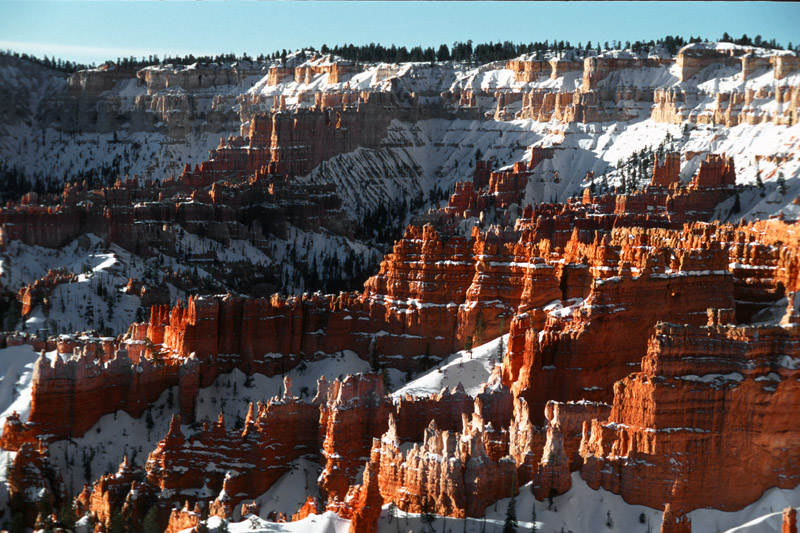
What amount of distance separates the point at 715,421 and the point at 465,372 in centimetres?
3023

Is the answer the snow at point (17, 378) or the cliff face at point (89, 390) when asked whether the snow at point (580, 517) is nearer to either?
the cliff face at point (89, 390)

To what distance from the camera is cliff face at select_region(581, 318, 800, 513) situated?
5816 cm

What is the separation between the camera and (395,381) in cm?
9425

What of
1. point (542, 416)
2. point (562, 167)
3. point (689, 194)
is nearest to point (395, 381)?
point (542, 416)

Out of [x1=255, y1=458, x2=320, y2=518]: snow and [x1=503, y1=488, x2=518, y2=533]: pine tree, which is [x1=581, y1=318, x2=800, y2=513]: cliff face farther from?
[x1=255, y1=458, x2=320, y2=518]: snow

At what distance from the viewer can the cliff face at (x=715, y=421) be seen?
2290 inches

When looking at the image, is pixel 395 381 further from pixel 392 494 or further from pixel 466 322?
pixel 392 494

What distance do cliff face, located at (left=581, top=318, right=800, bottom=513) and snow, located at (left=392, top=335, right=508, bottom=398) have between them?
23947 mm

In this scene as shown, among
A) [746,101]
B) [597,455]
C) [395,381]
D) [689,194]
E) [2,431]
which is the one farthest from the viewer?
[746,101]

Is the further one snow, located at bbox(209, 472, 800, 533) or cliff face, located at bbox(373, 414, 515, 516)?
cliff face, located at bbox(373, 414, 515, 516)

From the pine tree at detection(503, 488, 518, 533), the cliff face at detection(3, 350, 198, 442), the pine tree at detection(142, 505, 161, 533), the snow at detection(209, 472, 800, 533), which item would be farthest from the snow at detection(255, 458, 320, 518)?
the pine tree at detection(503, 488, 518, 533)

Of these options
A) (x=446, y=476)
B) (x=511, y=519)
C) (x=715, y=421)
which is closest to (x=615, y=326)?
(x=715, y=421)

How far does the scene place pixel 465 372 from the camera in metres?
87.3

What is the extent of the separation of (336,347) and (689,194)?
146 ft
